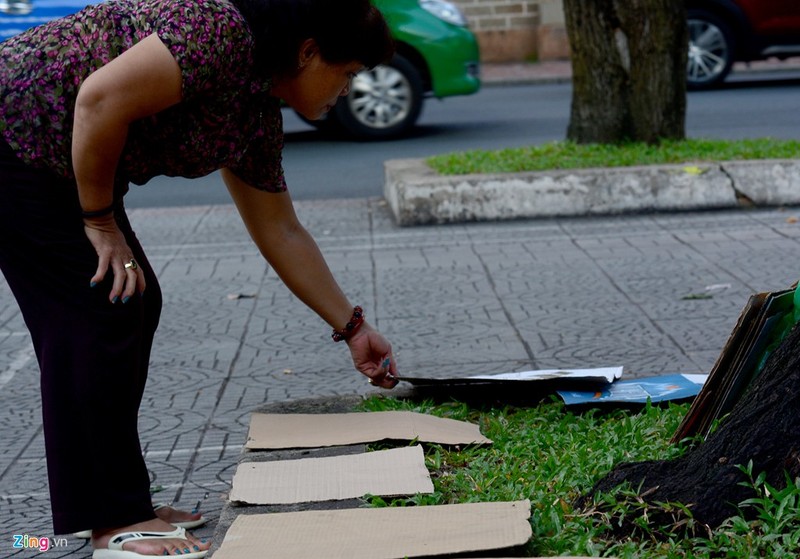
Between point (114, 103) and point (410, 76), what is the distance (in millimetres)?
9105

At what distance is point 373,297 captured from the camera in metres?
5.82

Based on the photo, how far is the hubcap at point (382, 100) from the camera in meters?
11.5

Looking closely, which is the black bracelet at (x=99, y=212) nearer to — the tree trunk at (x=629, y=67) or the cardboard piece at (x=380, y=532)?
the cardboard piece at (x=380, y=532)

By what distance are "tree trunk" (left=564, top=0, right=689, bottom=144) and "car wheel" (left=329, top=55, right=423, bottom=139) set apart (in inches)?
126

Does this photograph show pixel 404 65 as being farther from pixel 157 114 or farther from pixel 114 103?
pixel 114 103

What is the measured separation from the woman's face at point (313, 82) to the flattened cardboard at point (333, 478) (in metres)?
0.87

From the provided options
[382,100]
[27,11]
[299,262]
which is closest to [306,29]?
[299,262]

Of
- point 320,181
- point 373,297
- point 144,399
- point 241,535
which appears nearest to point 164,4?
point 241,535

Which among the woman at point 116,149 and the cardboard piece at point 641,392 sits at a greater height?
the woman at point 116,149

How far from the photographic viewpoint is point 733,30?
591 inches

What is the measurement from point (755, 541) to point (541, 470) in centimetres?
69

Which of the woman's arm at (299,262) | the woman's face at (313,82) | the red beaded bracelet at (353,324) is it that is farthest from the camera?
the red beaded bracelet at (353,324)

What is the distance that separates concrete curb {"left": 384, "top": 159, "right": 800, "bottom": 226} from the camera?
24.6 ft

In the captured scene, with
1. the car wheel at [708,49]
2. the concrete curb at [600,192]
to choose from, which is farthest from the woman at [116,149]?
Result: the car wheel at [708,49]
